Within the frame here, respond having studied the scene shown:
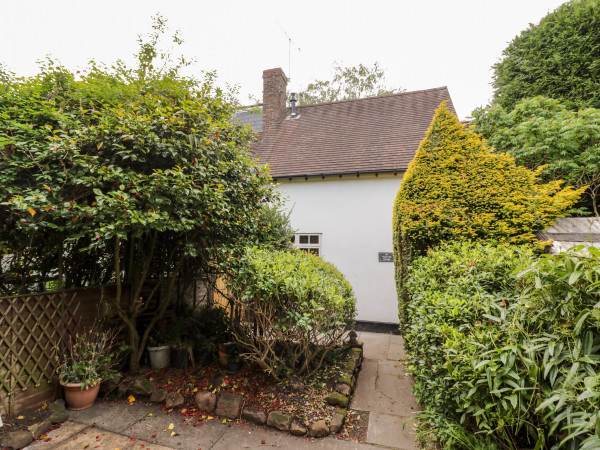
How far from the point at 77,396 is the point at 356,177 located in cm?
736

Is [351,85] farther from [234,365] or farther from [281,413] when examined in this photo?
[281,413]

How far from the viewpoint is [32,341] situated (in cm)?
346

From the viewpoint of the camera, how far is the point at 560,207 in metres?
3.98

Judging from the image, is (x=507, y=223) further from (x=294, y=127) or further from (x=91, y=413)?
(x=294, y=127)

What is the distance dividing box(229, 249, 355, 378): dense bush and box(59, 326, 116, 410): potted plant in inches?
70.6

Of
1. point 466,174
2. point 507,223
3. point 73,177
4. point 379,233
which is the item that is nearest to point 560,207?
point 507,223

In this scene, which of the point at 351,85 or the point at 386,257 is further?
the point at 351,85

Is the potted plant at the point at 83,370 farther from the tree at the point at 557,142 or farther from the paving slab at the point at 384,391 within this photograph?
the tree at the point at 557,142

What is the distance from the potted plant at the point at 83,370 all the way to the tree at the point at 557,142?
6.77 m

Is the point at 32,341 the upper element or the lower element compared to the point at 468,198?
lower

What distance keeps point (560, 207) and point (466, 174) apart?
1316 millimetres

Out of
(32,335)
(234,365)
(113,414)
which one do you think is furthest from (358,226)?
(32,335)

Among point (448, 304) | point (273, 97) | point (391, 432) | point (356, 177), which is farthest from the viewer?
point (273, 97)

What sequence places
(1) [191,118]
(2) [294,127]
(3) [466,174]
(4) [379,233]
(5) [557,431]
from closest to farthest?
(5) [557,431], (1) [191,118], (3) [466,174], (4) [379,233], (2) [294,127]
